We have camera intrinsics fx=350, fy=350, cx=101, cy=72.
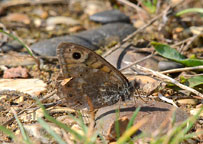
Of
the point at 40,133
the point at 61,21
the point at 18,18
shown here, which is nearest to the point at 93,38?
the point at 61,21

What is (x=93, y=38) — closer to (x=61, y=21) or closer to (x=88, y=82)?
(x=61, y=21)

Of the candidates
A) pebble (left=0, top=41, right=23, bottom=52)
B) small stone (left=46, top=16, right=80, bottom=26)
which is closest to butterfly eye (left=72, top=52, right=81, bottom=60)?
pebble (left=0, top=41, right=23, bottom=52)

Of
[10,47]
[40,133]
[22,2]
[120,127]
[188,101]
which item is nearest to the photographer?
[120,127]

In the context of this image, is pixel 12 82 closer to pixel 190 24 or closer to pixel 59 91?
pixel 59 91

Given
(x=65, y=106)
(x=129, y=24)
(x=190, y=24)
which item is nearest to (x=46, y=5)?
(x=129, y=24)

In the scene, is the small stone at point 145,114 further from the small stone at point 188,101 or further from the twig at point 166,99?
the small stone at point 188,101

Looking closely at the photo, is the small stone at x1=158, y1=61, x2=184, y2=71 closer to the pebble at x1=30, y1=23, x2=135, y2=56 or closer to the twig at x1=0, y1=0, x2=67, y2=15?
the pebble at x1=30, y1=23, x2=135, y2=56
